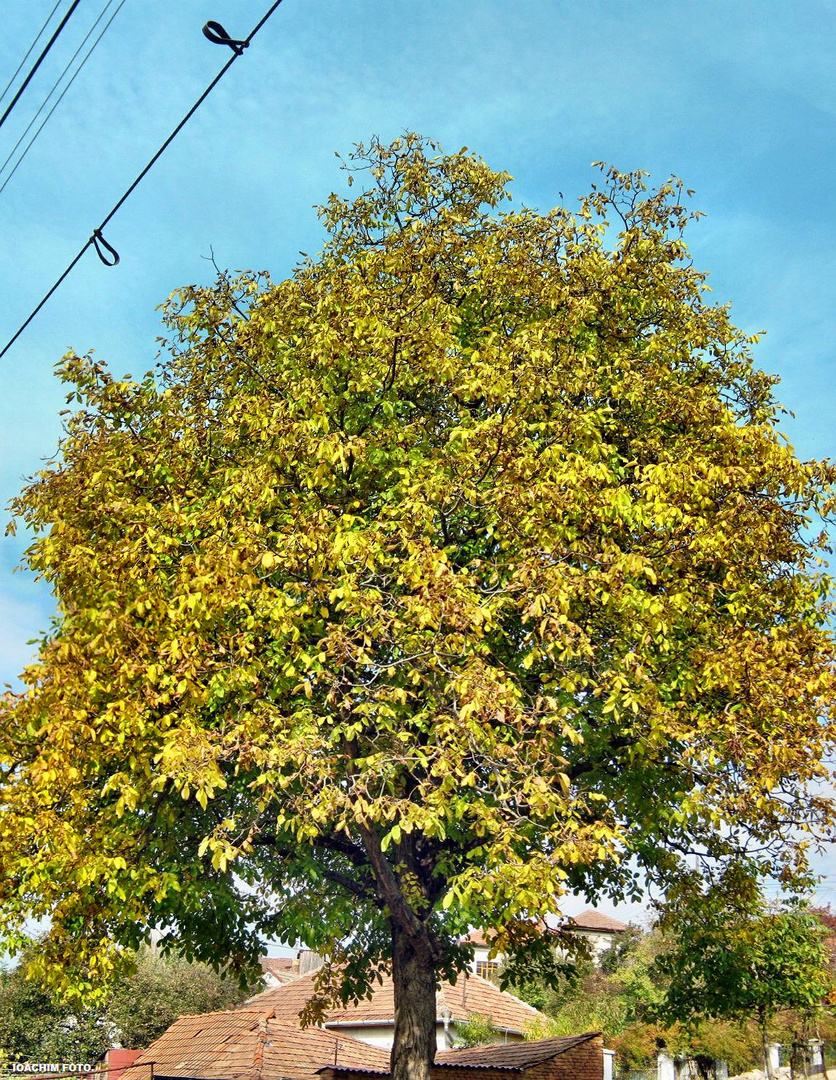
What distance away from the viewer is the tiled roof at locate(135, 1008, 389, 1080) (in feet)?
80.9

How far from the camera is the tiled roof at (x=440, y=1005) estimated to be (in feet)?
105

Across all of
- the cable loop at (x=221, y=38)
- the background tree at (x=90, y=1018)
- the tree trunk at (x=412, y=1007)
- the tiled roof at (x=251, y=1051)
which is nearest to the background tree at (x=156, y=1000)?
the background tree at (x=90, y=1018)

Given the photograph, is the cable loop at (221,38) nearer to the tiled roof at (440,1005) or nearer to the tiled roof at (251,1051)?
the tiled roof at (251,1051)

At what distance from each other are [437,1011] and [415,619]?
26532 mm

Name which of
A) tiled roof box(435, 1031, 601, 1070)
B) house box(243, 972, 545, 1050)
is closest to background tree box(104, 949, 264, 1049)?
house box(243, 972, 545, 1050)

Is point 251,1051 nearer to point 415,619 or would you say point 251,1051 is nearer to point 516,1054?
point 516,1054

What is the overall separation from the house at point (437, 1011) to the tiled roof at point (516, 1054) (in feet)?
13.2

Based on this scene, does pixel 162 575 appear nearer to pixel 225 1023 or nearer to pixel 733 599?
pixel 733 599

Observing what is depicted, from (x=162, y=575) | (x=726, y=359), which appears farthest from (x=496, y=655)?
(x=726, y=359)

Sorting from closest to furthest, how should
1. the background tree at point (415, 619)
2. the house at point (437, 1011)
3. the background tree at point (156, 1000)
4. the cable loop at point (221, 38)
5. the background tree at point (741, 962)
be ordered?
the cable loop at point (221, 38), the background tree at point (415, 619), the background tree at point (741, 962), the house at point (437, 1011), the background tree at point (156, 1000)

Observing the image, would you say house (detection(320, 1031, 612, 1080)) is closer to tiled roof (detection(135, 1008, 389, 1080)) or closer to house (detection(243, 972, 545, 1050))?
tiled roof (detection(135, 1008, 389, 1080))

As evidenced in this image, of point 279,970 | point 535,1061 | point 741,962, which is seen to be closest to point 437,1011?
point 535,1061

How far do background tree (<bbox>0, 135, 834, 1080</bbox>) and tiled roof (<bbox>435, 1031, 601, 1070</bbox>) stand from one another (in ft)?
30.6

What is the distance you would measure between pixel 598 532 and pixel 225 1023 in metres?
21.4
